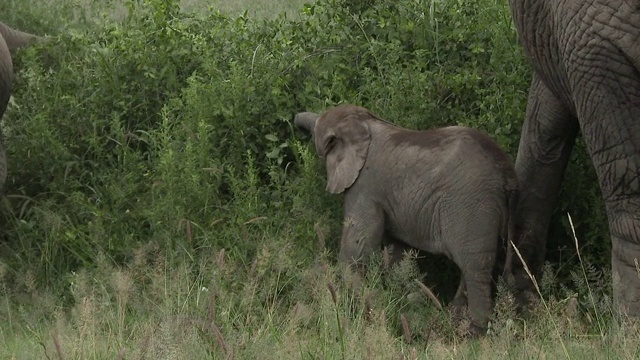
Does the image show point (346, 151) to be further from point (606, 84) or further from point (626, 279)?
point (606, 84)

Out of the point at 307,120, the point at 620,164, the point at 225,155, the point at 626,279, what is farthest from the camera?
the point at 225,155

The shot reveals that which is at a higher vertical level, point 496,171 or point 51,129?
point 496,171

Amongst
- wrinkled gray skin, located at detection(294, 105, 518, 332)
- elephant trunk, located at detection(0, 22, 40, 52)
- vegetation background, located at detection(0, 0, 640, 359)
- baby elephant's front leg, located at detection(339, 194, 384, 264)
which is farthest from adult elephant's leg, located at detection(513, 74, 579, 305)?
elephant trunk, located at detection(0, 22, 40, 52)

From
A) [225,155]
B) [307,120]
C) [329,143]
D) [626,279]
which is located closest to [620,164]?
[626,279]

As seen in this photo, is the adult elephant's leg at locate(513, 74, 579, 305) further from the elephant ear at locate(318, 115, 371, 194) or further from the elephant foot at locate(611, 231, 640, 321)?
the elephant foot at locate(611, 231, 640, 321)

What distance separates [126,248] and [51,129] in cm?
113

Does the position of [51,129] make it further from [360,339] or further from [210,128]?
[360,339]

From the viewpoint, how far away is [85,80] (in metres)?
8.22

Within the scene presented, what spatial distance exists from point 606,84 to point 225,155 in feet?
8.99

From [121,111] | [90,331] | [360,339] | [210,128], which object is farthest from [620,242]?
[121,111]

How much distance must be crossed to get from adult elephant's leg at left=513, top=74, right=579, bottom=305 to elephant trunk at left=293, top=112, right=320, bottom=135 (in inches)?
39.1

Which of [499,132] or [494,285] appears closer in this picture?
[494,285]

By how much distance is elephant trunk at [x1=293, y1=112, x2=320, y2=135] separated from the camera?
712 centimetres

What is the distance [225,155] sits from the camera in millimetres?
7539
